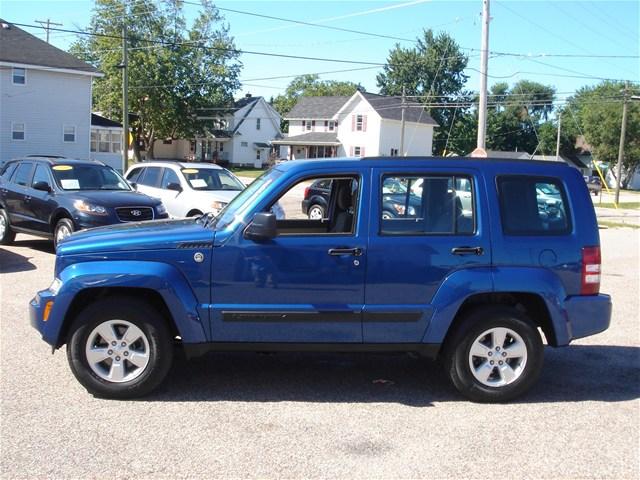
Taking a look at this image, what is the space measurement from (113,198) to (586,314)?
881cm

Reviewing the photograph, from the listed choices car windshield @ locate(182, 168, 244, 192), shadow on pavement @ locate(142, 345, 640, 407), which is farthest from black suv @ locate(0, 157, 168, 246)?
shadow on pavement @ locate(142, 345, 640, 407)

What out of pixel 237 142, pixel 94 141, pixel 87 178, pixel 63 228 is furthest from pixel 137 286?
pixel 237 142

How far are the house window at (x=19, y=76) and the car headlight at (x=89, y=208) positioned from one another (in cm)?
2924

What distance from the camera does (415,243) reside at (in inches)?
200

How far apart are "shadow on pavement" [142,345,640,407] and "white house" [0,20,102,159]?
35343mm

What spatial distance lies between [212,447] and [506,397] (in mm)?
2415

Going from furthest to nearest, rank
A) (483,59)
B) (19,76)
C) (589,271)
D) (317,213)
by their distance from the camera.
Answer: (19,76) → (483,59) → (317,213) → (589,271)

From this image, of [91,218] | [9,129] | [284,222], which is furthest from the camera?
[9,129]

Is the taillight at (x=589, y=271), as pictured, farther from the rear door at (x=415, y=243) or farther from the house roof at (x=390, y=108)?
the house roof at (x=390, y=108)

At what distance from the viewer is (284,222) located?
6.06 metres

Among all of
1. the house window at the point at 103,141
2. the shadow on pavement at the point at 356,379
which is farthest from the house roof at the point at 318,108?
the shadow on pavement at the point at 356,379

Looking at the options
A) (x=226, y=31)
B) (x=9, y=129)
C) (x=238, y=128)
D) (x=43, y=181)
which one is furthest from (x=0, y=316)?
(x=238, y=128)

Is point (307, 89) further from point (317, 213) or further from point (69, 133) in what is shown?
point (317, 213)

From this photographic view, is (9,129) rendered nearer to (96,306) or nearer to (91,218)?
(91,218)
